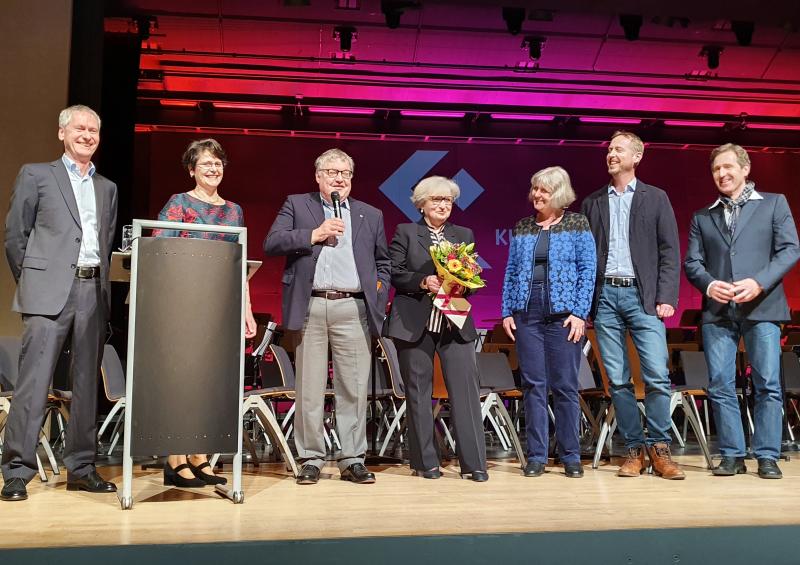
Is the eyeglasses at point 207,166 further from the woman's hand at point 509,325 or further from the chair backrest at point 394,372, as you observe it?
the chair backrest at point 394,372

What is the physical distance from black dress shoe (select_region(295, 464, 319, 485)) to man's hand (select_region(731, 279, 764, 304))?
7.49ft

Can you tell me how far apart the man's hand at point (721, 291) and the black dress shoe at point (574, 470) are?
1.12 meters

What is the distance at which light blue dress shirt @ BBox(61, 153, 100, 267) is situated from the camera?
3.65m

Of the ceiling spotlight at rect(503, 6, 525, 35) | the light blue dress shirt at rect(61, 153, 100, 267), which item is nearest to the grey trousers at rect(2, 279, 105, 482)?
the light blue dress shirt at rect(61, 153, 100, 267)

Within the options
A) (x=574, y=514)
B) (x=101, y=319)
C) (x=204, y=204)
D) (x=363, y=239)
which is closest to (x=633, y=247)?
(x=363, y=239)

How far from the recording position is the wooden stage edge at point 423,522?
2395 mm

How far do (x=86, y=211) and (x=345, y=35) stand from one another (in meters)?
6.58

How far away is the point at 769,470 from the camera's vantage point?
4.02 metres

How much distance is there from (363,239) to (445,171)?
783 centimetres

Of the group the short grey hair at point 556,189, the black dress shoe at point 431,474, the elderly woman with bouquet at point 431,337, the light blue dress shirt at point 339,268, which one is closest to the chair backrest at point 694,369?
the short grey hair at point 556,189

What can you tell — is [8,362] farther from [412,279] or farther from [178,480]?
[412,279]

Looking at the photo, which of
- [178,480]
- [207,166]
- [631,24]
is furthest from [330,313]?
[631,24]

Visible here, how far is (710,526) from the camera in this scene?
2.59 m

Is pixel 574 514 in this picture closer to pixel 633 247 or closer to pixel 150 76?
pixel 633 247
